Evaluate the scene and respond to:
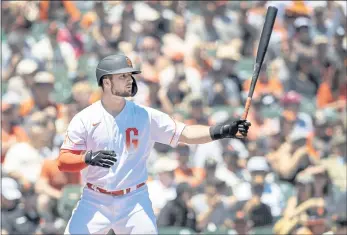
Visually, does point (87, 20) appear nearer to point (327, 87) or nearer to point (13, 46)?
point (13, 46)

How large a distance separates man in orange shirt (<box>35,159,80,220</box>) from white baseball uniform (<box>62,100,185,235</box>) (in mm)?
2702

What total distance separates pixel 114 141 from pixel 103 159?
1.35ft

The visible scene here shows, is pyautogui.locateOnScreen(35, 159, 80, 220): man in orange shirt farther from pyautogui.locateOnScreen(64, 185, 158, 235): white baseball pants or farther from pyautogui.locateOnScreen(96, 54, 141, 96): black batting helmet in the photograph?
pyautogui.locateOnScreen(96, 54, 141, 96): black batting helmet

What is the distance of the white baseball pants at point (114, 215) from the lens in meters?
6.70

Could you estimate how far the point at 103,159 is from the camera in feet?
20.8

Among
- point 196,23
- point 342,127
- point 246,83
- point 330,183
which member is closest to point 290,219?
point 330,183

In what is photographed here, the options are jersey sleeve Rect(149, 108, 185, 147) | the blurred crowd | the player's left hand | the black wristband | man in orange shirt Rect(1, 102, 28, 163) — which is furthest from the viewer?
man in orange shirt Rect(1, 102, 28, 163)

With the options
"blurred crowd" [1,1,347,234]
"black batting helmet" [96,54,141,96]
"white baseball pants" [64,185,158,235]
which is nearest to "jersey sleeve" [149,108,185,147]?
"black batting helmet" [96,54,141,96]

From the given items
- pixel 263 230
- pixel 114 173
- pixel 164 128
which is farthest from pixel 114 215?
pixel 263 230

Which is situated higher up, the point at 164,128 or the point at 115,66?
the point at 115,66

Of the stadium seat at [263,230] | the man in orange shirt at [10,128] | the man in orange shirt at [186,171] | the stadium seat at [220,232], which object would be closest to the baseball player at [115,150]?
the stadium seat at [220,232]

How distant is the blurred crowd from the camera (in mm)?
9516

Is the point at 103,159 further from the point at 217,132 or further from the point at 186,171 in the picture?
the point at 186,171

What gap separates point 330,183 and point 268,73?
226cm
